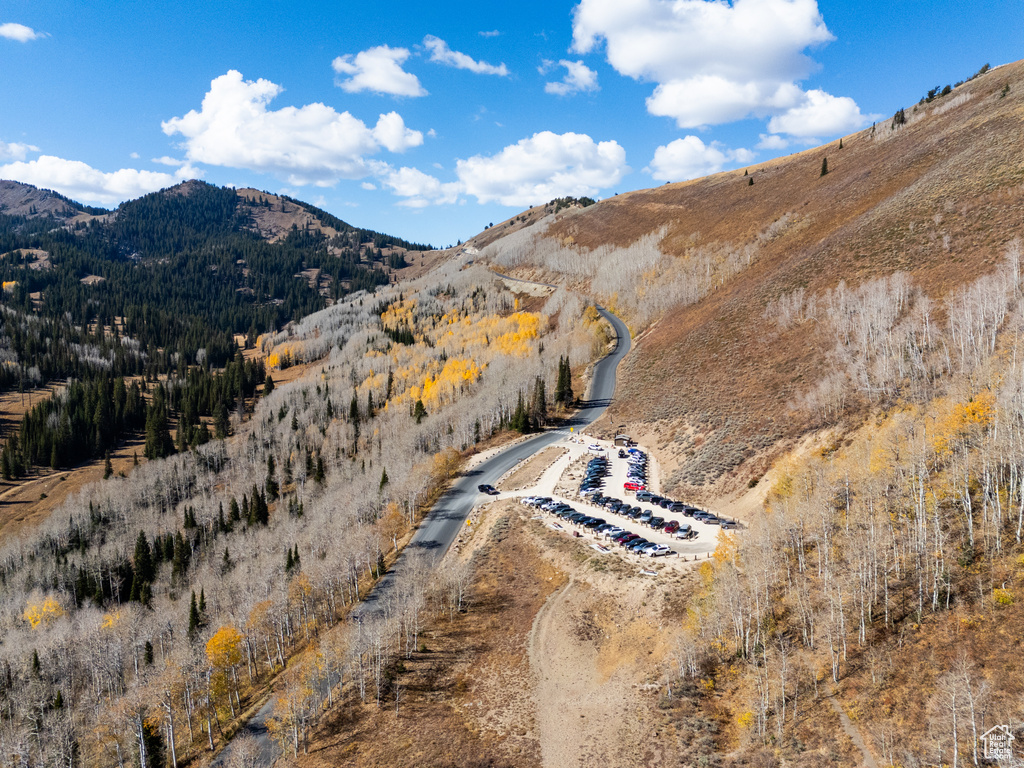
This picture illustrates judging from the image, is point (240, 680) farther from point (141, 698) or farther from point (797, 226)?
point (797, 226)

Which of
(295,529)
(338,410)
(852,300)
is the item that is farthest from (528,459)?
(338,410)

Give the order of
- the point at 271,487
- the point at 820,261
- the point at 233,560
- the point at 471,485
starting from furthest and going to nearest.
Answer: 1. the point at 271,487
2. the point at 820,261
3. the point at 233,560
4. the point at 471,485

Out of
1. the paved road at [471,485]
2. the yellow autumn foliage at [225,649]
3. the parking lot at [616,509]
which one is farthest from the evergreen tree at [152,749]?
the parking lot at [616,509]

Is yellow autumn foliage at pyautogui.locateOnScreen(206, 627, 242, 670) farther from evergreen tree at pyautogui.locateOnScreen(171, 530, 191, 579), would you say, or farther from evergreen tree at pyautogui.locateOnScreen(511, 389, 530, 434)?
evergreen tree at pyautogui.locateOnScreen(511, 389, 530, 434)

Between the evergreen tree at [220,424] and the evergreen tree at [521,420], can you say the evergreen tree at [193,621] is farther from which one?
the evergreen tree at [220,424]

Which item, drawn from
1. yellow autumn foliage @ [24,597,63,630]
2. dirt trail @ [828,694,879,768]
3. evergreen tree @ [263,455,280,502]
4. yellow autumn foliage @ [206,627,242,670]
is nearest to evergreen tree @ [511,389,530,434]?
evergreen tree @ [263,455,280,502]

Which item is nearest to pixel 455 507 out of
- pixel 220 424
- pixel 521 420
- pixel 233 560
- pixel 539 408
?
pixel 521 420

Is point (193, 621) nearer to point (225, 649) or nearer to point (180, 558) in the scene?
point (225, 649)
